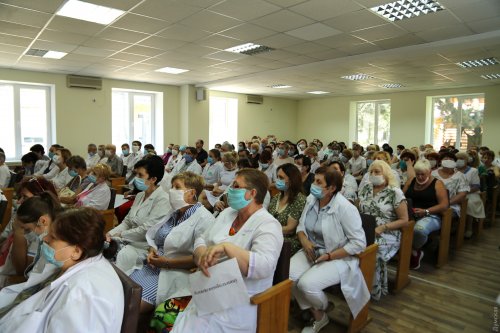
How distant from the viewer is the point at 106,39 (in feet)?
18.5

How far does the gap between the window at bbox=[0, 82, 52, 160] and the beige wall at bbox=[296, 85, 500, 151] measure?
965cm

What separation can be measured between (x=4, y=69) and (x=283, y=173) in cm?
836

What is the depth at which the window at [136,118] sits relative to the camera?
10516 millimetres

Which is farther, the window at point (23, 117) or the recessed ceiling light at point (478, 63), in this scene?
the window at point (23, 117)

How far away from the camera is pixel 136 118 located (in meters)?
10.9

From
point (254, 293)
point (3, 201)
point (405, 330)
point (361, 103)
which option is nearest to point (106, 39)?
point (3, 201)

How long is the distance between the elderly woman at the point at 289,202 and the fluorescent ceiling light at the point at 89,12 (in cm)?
314

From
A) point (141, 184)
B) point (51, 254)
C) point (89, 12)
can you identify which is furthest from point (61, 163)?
point (51, 254)

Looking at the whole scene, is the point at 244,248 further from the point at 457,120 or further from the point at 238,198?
the point at 457,120

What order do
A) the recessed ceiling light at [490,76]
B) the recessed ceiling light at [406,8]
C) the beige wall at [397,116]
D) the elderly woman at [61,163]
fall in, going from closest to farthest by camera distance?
the recessed ceiling light at [406,8], the elderly woman at [61,163], the recessed ceiling light at [490,76], the beige wall at [397,116]

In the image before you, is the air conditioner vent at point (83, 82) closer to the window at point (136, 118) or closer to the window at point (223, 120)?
the window at point (136, 118)

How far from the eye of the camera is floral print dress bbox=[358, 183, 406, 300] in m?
3.06

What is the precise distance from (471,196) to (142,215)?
4.62m

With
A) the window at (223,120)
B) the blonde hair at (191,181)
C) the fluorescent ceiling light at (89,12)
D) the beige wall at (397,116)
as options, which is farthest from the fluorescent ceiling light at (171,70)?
the beige wall at (397,116)
